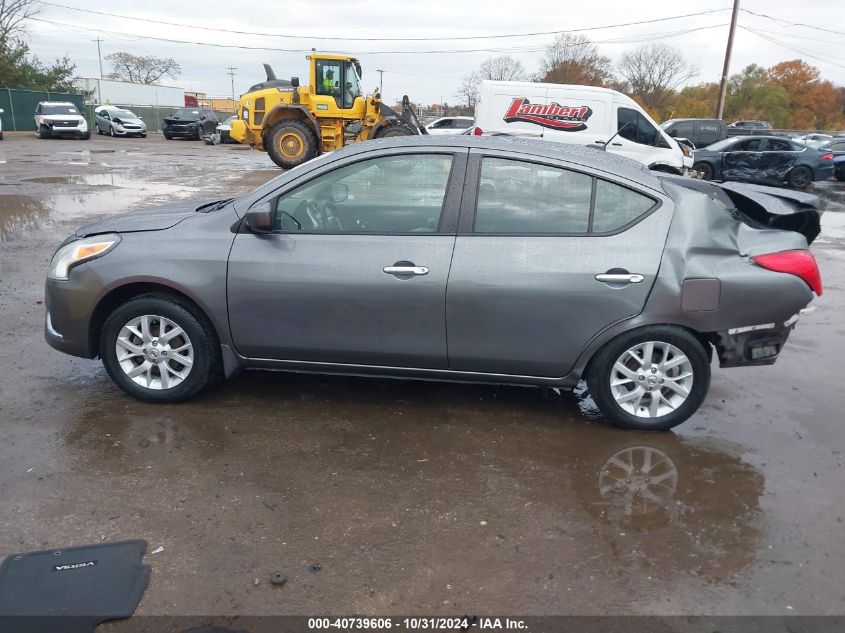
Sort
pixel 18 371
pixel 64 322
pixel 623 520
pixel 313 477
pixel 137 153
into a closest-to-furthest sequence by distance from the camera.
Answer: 1. pixel 623 520
2. pixel 313 477
3. pixel 64 322
4. pixel 18 371
5. pixel 137 153

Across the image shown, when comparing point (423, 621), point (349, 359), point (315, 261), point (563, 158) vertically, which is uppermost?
point (563, 158)

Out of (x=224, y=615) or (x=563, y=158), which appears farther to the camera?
(x=563, y=158)

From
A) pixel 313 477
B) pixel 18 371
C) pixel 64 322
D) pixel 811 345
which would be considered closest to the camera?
pixel 313 477

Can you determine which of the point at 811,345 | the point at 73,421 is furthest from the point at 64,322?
the point at 811,345

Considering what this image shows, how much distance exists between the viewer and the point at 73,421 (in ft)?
13.4

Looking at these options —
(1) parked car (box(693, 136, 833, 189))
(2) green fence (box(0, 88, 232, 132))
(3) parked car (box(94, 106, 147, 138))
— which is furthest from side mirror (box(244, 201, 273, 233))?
(2) green fence (box(0, 88, 232, 132))

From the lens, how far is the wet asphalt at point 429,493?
110 inches

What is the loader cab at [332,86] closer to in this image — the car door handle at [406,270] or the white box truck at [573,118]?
the white box truck at [573,118]

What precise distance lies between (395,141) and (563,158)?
40.8 inches

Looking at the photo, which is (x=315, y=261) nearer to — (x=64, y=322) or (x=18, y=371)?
(x=64, y=322)

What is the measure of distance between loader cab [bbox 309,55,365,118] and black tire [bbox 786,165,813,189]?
1241 cm

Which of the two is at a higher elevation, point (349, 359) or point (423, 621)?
point (349, 359)

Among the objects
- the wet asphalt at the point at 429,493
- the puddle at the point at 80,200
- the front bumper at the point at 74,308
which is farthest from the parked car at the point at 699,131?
the front bumper at the point at 74,308

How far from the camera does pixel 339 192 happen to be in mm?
4152
